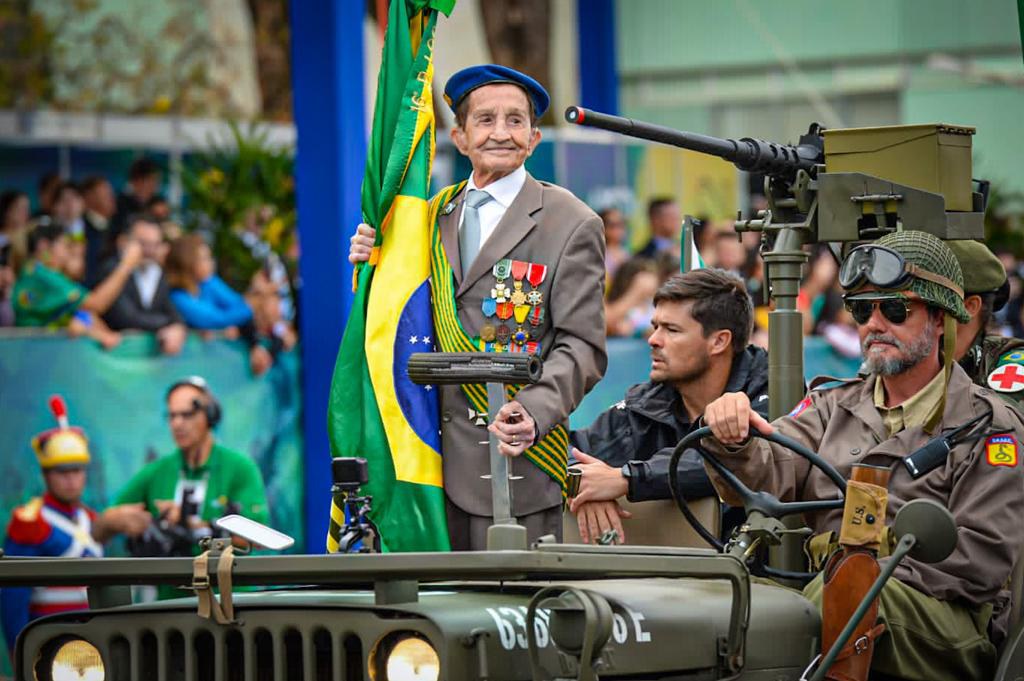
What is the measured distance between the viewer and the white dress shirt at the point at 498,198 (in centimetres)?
589

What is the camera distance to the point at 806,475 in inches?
203

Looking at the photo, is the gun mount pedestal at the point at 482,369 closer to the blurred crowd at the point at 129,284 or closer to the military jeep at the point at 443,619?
the military jeep at the point at 443,619

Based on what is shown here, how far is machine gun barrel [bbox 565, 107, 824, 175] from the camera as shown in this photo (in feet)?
17.1

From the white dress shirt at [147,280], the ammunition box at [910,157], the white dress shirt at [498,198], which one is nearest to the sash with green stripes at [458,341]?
the white dress shirt at [498,198]

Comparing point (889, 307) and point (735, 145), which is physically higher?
point (735, 145)

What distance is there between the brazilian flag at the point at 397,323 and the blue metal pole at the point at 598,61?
13793 millimetres

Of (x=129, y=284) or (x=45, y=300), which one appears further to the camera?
(x=129, y=284)

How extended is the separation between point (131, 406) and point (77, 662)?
18.7ft

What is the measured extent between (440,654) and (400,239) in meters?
2.33

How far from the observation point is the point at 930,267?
502 cm

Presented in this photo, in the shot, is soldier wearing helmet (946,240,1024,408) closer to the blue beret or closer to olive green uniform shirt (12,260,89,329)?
the blue beret

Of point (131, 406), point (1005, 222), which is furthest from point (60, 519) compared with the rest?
point (1005, 222)

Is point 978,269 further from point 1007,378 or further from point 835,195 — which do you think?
point 835,195

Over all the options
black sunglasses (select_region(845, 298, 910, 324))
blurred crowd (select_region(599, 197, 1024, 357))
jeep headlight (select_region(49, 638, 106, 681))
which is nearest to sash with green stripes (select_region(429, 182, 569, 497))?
black sunglasses (select_region(845, 298, 910, 324))
